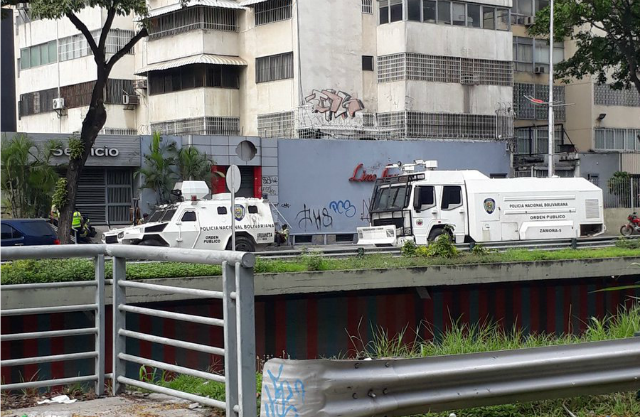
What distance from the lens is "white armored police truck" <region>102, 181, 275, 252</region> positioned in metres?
27.4

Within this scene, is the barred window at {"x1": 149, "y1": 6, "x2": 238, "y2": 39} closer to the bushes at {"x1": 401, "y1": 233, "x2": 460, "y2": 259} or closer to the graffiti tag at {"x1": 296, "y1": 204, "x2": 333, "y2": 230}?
the graffiti tag at {"x1": 296, "y1": 204, "x2": 333, "y2": 230}

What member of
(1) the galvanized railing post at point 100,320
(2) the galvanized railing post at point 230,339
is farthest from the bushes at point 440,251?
(2) the galvanized railing post at point 230,339

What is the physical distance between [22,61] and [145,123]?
9868mm

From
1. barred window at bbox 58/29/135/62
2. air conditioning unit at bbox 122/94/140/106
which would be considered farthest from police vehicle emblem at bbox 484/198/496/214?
barred window at bbox 58/29/135/62

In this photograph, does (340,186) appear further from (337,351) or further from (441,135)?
(337,351)

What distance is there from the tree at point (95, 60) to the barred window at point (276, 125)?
53.0ft

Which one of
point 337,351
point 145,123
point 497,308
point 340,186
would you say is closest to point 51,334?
point 337,351

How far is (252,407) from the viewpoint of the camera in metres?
5.82

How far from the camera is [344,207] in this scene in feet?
137

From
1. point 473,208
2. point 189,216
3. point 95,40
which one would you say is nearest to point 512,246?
point 473,208

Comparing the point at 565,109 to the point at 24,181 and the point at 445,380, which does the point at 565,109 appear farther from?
the point at 445,380

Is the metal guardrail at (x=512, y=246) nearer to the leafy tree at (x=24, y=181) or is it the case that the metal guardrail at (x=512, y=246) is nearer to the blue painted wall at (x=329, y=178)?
the leafy tree at (x=24, y=181)

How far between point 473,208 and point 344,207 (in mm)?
13503

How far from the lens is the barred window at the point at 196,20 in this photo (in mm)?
44688
